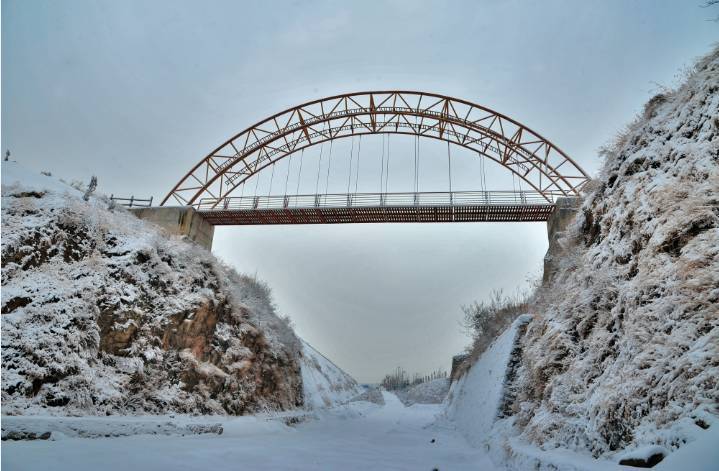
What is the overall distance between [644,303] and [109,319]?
37.6ft

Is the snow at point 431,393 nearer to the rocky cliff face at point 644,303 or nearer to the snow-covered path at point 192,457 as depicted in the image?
the snow-covered path at point 192,457

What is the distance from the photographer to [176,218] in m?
22.2

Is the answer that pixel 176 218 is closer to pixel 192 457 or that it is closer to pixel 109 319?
pixel 109 319

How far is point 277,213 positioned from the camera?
913 inches

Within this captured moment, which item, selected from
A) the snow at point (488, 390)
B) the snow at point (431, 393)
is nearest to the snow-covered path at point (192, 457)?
the snow at point (488, 390)

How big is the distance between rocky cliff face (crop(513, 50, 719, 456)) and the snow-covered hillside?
1 cm

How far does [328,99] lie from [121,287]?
709 inches

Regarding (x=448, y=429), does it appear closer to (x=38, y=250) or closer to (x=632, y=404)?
(x=632, y=404)

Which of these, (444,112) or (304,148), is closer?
(444,112)

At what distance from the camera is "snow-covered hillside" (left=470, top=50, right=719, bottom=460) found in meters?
3.88

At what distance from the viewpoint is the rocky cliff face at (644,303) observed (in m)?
3.93

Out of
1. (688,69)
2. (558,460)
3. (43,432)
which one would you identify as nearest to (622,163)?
(688,69)

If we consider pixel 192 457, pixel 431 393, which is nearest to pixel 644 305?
pixel 192 457

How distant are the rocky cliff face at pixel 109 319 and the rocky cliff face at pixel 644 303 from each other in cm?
901
